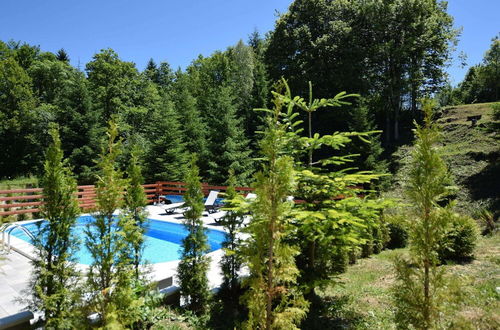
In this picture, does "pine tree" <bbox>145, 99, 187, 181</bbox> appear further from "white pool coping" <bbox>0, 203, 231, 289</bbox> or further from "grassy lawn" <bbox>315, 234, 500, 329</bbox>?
"grassy lawn" <bbox>315, 234, 500, 329</bbox>

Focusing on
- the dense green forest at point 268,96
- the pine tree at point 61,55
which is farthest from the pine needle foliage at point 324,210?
the pine tree at point 61,55

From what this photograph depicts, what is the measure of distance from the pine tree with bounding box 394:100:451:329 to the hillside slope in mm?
7768

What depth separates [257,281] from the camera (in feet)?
9.64

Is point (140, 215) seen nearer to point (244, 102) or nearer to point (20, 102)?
point (244, 102)

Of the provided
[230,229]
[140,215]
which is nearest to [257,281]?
[230,229]

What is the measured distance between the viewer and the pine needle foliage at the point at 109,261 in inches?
124

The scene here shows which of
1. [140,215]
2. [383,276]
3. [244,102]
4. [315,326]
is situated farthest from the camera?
[244,102]

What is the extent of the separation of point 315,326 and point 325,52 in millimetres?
21191

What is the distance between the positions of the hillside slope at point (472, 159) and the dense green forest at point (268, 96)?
263 cm

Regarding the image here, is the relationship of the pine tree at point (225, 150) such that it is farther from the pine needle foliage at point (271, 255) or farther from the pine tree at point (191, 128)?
the pine needle foliage at point (271, 255)

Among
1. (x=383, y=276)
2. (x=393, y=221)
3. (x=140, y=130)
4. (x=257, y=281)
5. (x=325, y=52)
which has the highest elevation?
(x=325, y=52)

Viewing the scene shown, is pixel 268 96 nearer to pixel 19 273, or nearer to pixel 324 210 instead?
pixel 19 273

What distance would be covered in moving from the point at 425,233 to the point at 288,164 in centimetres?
160

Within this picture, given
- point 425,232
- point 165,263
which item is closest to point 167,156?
point 165,263
